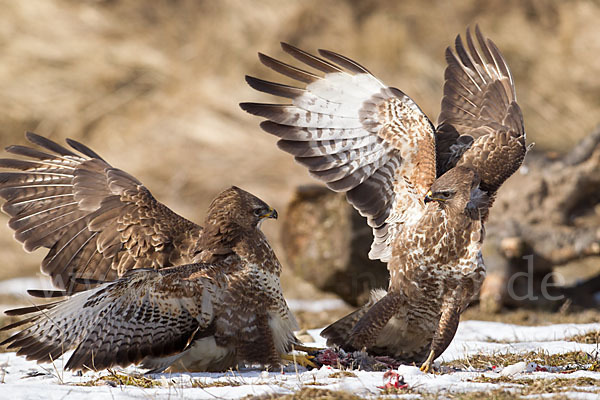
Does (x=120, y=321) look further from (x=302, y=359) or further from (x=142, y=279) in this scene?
(x=302, y=359)

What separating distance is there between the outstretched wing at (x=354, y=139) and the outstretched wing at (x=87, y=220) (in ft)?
3.68

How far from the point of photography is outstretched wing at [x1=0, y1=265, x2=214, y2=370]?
15.2 feet

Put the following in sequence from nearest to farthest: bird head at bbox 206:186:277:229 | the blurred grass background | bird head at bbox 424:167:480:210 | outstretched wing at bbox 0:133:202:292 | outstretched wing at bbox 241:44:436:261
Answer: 1. bird head at bbox 424:167:480:210
2. bird head at bbox 206:186:277:229
3. outstretched wing at bbox 241:44:436:261
4. outstretched wing at bbox 0:133:202:292
5. the blurred grass background

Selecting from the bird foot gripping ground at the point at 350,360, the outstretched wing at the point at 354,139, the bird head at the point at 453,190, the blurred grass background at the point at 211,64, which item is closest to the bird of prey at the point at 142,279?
the bird foot gripping ground at the point at 350,360

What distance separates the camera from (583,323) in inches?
288

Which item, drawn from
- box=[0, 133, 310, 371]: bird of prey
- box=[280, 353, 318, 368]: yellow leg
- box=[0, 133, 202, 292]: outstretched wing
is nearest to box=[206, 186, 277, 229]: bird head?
box=[0, 133, 310, 371]: bird of prey

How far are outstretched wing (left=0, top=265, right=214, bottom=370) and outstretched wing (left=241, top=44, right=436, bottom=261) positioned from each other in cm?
138

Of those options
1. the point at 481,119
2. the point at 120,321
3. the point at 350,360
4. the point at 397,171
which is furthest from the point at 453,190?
the point at 120,321

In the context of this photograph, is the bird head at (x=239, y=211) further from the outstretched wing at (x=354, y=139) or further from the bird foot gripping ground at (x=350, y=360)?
the bird foot gripping ground at (x=350, y=360)

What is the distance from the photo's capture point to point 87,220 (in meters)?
5.99

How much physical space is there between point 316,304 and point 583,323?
13.6 ft

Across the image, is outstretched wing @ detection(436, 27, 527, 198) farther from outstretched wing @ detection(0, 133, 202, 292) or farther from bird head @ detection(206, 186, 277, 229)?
outstretched wing @ detection(0, 133, 202, 292)

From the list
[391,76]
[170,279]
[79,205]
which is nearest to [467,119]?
[170,279]

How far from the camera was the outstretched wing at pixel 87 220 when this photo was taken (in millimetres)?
5684
